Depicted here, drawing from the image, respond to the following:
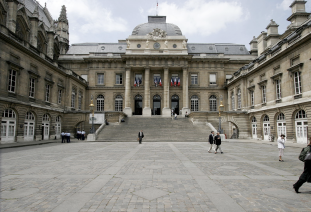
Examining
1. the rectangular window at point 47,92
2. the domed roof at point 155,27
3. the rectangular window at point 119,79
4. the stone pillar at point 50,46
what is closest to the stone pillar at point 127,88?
the rectangular window at point 119,79

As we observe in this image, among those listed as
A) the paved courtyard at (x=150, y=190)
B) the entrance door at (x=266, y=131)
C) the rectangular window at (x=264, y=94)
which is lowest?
the paved courtyard at (x=150, y=190)

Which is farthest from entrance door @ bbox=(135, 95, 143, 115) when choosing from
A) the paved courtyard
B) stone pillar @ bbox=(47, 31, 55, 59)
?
the paved courtyard

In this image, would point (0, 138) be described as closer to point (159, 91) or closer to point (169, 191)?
point (169, 191)

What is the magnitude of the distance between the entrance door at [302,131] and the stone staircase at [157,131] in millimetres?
8780

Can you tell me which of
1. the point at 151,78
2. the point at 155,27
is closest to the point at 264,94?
the point at 151,78

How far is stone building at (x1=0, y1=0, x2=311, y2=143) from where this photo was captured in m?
21.5

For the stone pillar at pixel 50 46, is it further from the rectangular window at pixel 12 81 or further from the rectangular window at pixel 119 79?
the rectangular window at pixel 12 81

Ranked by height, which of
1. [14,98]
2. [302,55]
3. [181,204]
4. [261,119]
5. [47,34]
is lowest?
[181,204]

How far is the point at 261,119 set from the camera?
91.7 feet

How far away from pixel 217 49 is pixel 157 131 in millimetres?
29077

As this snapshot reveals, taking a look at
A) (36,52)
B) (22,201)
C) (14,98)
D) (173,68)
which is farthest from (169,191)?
(173,68)

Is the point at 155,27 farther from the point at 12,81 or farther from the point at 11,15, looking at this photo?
the point at 12,81

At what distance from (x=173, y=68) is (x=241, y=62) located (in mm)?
13742

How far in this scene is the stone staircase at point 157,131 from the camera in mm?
24562
